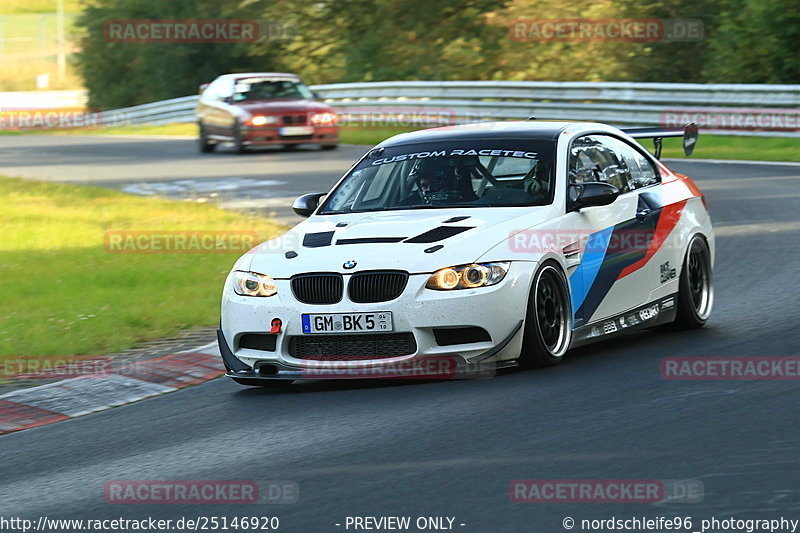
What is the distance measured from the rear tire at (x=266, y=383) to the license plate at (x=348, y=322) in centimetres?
63

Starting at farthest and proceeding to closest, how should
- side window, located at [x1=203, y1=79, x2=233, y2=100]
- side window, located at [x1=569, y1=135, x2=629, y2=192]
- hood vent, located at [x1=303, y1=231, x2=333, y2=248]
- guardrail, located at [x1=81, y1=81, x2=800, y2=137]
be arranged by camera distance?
side window, located at [x1=203, y1=79, x2=233, y2=100]
guardrail, located at [x1=81, y1=81, x2=800, y2=137]
side window, located at [x1=569, y1=135, x2=629, y2=192]
hood vent, located at [x1=303, y1=231, x2=333, y2=248]

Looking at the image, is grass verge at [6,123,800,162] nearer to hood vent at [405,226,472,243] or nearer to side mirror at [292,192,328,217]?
side mirror at [292,192,328,217]

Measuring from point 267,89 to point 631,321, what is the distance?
21.2 metres

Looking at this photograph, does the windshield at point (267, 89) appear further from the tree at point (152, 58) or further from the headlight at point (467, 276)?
the headlight at point (467, 276)

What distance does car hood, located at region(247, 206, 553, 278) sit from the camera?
8016 millimetres

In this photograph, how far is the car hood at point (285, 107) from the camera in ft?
92.4

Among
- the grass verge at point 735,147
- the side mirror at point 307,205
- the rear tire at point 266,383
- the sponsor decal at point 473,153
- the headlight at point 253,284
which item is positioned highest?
the sponsor decal at point 473,153

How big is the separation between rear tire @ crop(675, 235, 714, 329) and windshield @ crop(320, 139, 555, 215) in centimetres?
138

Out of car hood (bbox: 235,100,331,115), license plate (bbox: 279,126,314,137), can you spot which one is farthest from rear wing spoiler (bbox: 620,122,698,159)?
car hood (bbox: 235,100,331,115)

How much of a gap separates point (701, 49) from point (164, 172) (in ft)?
53.8

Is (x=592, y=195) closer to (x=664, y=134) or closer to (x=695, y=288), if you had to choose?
(x=695, y=288)

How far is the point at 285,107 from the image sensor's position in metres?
28.2

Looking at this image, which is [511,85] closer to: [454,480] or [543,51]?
[543,51]

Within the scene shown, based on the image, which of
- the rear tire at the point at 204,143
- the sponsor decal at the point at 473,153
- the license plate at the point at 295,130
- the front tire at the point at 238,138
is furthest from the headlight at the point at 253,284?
the rear tire at the point at 204,143
